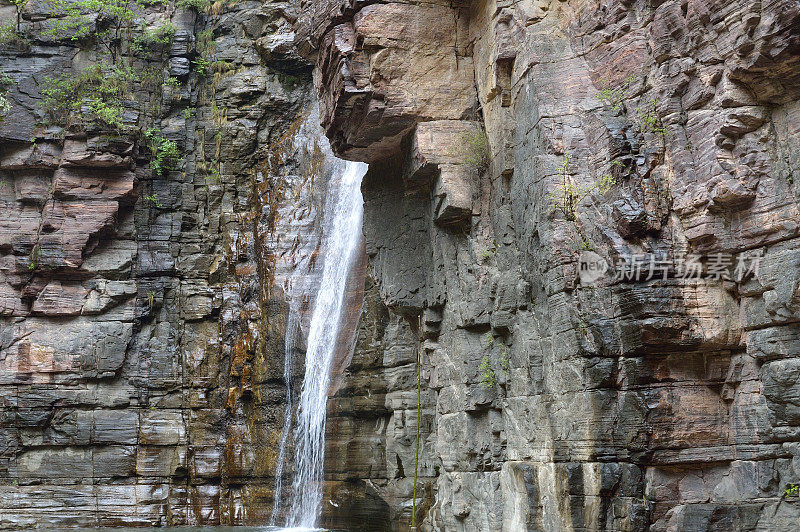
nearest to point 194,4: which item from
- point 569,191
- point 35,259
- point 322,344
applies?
point 35,259

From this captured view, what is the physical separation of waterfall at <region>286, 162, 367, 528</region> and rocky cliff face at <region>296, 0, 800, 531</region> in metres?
4.28

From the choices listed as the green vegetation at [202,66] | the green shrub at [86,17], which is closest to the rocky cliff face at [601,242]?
the green vegetation at [202,66]

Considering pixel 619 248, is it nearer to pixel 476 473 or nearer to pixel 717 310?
pixel 717 310

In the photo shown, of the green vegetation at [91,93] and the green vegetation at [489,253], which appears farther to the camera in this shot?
the green vegetation at [91,93]

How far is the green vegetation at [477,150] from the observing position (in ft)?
34.8

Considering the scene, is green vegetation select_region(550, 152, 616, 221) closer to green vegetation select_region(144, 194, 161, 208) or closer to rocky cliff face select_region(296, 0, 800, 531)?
rocky cliff face select_region(296, 0, 800, 531)

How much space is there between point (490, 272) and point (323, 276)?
725cm

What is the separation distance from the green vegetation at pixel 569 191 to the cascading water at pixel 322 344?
27.0ft

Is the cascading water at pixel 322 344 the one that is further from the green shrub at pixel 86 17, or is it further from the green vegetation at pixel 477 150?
the green shrub at pixel 86 17

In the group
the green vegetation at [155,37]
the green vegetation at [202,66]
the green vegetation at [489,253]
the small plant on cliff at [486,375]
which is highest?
the green vegetation at [155,37]

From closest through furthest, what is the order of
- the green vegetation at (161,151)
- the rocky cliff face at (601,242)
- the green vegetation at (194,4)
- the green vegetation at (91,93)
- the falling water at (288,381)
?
the rocky cliff face at (601,242)
the falling water at (288,381)
the green vegetation at (91,93)
the green vegetation at (161,151)
the green vegetation at (194,4)

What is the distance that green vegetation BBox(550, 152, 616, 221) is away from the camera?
27.0ft

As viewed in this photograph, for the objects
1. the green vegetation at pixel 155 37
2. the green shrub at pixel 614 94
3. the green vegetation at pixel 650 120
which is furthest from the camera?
the green vegetation at pixel 155 37

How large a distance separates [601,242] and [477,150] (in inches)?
125
